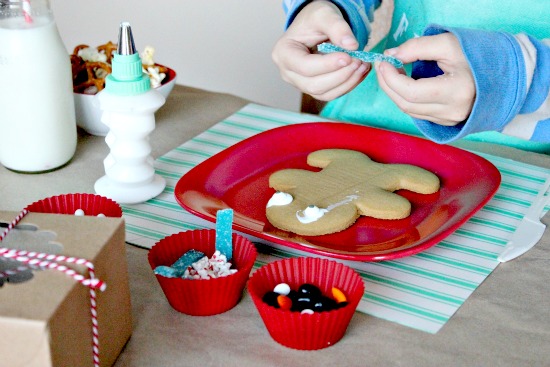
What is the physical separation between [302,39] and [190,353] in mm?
583

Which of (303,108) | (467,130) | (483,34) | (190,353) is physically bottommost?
(303,108)

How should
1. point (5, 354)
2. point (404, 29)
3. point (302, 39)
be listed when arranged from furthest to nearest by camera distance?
point (404, 29), point (302, 39), point (5, 354)

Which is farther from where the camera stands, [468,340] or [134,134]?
[134,134]

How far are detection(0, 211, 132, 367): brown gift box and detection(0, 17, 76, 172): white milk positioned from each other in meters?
0.34

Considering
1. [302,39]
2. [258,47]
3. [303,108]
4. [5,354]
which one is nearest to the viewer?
[5,354]

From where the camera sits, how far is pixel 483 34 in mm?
841

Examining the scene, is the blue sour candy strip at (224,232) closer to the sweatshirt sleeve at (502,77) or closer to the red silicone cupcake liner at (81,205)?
the red silicone cupcake liner at (81,205)

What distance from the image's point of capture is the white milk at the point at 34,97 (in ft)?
2.88

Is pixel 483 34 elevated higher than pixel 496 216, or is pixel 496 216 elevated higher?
pixel 483 34

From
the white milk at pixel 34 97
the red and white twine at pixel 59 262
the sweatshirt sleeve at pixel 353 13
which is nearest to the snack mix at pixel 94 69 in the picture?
the white milk at pixel 34 97

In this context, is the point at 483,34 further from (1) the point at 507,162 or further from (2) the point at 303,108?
(2) the point at 303,108

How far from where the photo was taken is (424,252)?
0.81 metres

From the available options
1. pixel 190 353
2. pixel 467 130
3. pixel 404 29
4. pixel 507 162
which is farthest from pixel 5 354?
pixel 404 29

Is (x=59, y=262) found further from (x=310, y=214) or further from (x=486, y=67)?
(x=486, y=67)
